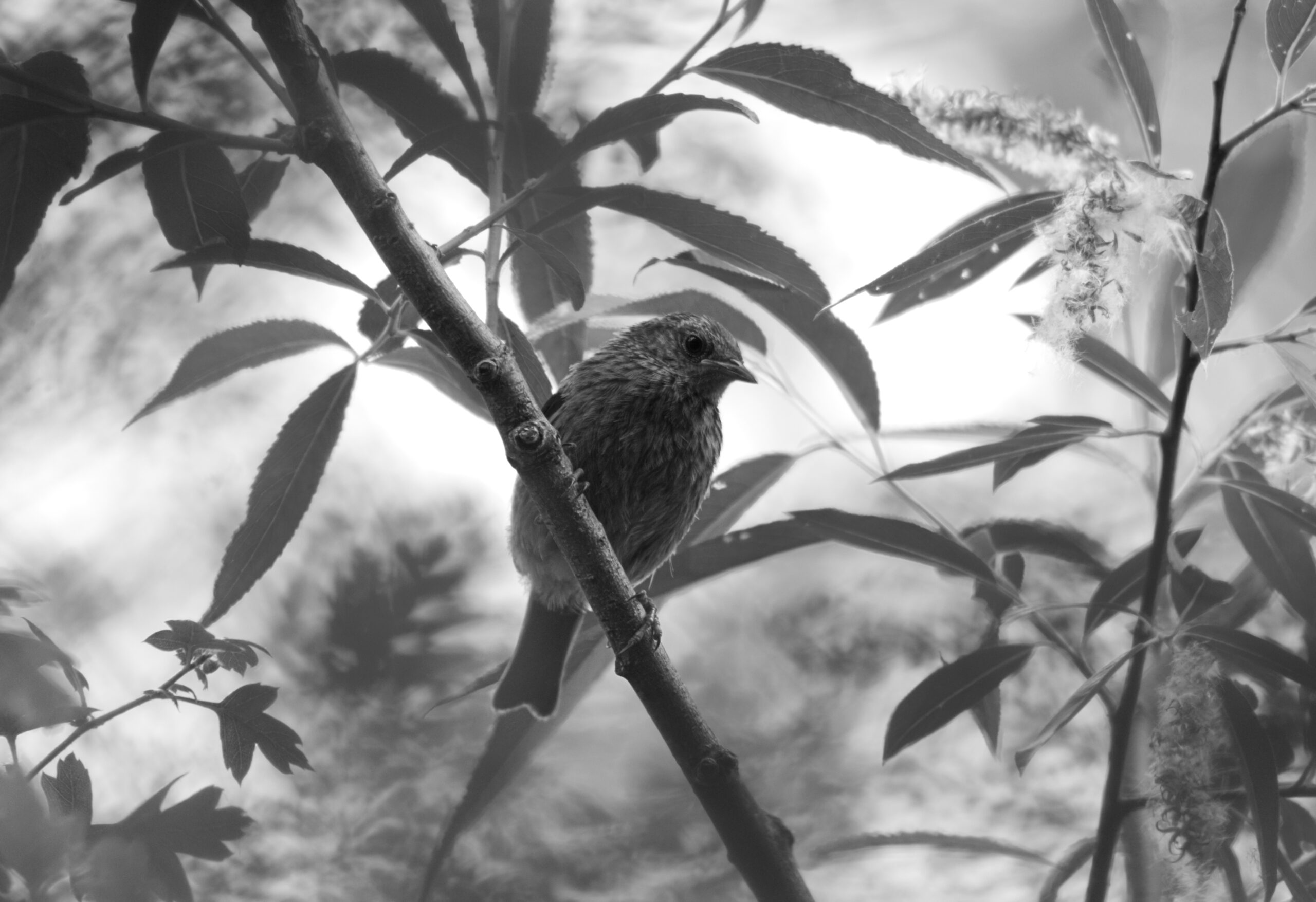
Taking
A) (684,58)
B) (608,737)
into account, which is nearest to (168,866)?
(608,737)

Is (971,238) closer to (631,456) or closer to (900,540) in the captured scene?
(900,540)

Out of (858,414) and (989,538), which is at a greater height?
(858,414)

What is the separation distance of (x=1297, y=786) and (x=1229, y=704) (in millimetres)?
130

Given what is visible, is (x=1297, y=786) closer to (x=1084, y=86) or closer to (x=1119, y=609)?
(x=1119, y=609)

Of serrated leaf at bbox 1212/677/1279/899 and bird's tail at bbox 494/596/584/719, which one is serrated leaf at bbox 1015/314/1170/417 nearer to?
serrated leaf at bbox 1212/677/1279/899

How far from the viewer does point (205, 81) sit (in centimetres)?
156

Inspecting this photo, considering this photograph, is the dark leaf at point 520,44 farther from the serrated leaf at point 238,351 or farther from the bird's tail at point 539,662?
the bird's tail at point 539,662

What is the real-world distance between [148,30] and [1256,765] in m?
1.31

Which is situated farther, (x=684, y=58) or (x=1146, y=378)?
(x=1146, y=378)

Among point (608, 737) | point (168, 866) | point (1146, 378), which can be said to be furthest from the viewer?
point (608, 737)

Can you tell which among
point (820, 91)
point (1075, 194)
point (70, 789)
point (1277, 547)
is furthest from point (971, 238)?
point (70, 789)

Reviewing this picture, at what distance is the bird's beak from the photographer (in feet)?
5.84

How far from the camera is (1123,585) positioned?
4.69 ft

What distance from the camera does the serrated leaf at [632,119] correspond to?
3.73ft
